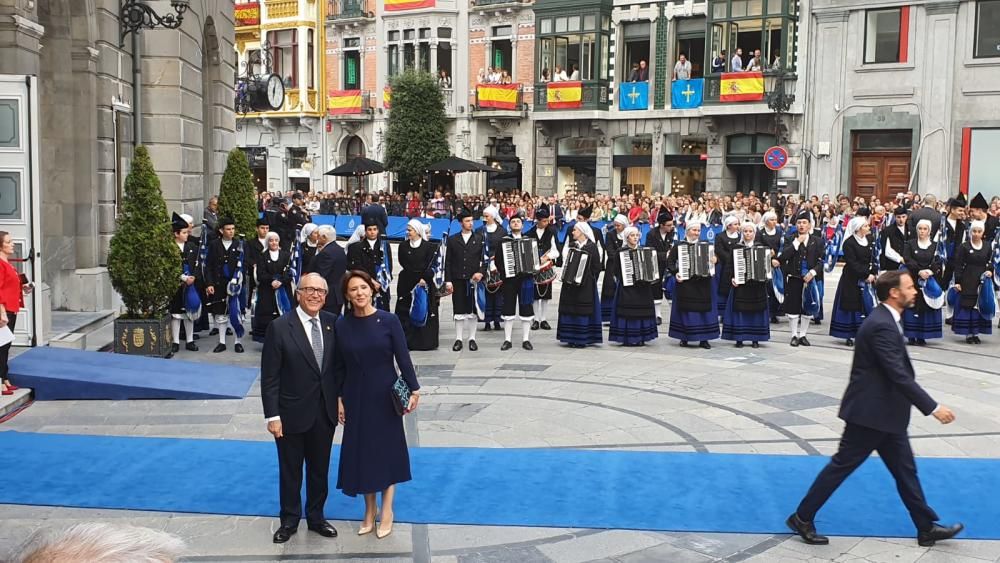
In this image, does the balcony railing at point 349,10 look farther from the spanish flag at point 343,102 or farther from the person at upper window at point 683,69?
the person at upper window at point 683,69

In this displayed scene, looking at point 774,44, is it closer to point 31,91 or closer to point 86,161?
point 86,161

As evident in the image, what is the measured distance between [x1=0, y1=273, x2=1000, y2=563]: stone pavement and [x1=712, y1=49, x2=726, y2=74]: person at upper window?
20215 millimetres

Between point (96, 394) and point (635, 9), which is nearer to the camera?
point (96, 394)

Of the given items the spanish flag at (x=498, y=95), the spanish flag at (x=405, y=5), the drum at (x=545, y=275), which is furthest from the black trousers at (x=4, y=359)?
the spanish flag at (x=405, y=5)

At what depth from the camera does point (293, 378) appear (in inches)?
290

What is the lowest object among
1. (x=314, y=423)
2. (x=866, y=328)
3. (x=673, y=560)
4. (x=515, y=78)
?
(x=673, y=560)

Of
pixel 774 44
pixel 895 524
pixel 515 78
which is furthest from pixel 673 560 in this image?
pixel 515 78

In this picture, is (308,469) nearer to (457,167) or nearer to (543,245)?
(543,245)

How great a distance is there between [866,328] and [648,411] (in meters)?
4.17

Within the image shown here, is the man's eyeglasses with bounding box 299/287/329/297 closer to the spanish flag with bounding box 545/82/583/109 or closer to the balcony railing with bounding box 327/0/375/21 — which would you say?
the spanish flag with bounding box 545/82/583/109

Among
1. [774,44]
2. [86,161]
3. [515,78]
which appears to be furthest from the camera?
[515,78]

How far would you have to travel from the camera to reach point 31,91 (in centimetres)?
1252

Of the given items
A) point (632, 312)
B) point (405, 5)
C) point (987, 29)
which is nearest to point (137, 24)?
point (632, 312)

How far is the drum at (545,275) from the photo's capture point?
16.0 metres
